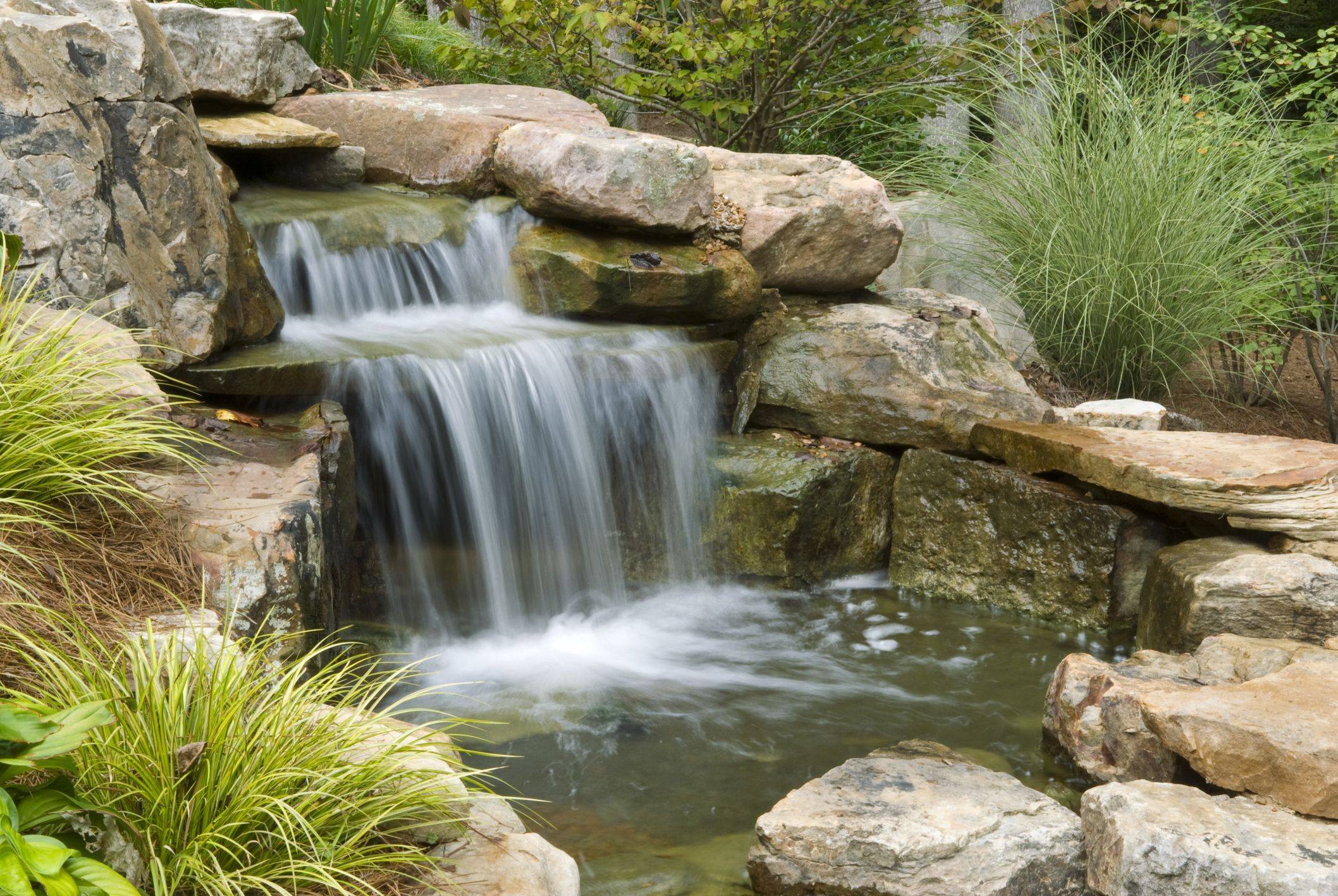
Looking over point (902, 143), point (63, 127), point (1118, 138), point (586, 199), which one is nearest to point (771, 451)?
point (586, 199)

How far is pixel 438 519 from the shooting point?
191 inches

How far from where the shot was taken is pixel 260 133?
5578 mm

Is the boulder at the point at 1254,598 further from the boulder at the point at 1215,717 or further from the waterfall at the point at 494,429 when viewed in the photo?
the waterfall at the point at 494,429

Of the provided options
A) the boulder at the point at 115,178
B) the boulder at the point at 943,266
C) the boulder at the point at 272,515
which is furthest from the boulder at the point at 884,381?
the boulder at the point at 115,178

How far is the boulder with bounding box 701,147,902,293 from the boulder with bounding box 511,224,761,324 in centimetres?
32

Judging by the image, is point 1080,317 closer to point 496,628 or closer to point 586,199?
point 586,199

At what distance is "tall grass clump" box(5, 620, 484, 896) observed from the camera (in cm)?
217

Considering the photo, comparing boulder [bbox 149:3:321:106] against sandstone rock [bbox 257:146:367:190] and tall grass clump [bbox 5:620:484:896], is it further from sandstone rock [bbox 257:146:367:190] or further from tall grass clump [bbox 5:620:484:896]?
tall grass clump [bbox 5:620:484:896]

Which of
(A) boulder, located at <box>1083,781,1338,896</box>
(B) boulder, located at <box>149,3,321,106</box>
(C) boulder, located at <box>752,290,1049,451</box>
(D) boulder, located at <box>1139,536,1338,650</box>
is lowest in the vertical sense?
(A) boulder, located at <box>1083,781,1338,896</box>

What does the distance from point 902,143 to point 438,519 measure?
20.1 ft

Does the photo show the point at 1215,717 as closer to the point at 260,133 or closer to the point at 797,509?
the point at 797,509

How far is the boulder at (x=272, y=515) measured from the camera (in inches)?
132

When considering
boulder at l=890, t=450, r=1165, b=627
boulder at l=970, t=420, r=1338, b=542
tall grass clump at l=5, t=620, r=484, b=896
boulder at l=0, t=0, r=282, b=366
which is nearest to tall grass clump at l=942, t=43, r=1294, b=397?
boulder at l=970, t=420, r=1338, b=542

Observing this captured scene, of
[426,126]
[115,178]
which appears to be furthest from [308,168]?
[115,178]
